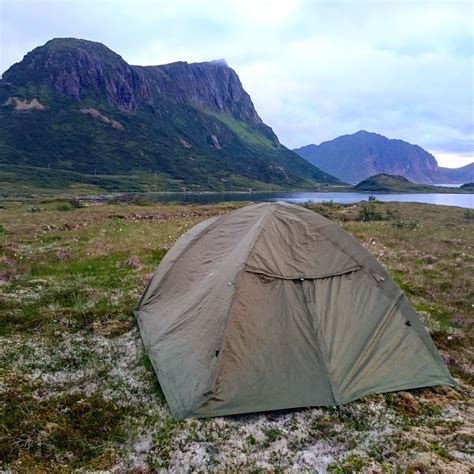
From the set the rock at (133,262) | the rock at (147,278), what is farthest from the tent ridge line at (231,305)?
the rock at (133,262)

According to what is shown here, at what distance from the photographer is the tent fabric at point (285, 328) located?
258 inches

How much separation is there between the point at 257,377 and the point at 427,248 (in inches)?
643

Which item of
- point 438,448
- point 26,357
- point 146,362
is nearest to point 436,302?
point 438,448

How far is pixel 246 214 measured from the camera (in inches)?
393

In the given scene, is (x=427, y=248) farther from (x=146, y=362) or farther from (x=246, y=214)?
(x=146, y=362)

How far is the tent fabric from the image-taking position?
21.5 ft

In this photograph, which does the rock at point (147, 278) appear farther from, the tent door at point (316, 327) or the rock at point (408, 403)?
the rock at point (408, 403)

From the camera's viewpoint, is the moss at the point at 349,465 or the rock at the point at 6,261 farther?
the rock at the point at 6,261

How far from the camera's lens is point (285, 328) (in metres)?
7.28

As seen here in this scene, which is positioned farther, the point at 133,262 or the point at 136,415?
the point at 133,262

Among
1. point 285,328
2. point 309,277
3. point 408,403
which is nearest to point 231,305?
point 285,328

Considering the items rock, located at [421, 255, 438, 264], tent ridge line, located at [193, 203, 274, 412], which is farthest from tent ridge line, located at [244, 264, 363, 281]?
rock, located at [421, 255, 438, 264]

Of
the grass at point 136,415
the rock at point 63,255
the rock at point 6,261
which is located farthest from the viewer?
the rock at point 63,255

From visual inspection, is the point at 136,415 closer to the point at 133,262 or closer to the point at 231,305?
the point at 231,305
